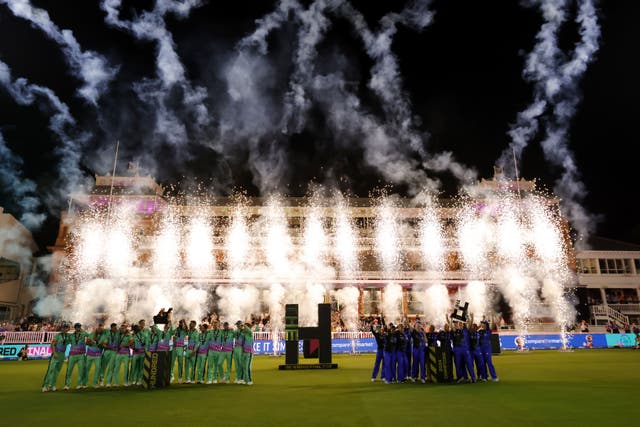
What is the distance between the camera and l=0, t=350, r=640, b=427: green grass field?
807cm

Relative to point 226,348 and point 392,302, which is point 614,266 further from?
point 226,348

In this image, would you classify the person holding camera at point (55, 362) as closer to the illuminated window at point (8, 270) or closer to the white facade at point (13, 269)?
the white facade at point (13, 269)

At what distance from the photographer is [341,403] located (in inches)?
394

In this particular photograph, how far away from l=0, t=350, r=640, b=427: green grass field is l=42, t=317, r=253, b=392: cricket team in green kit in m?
0.73

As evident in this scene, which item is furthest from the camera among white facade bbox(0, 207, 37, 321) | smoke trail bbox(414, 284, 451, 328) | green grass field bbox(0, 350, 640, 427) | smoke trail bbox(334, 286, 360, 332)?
white facade bbox(0, 207, 37, 321)

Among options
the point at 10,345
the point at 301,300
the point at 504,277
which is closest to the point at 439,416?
the point at 10,345

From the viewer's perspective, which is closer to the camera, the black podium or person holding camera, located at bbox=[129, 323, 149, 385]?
the black podium

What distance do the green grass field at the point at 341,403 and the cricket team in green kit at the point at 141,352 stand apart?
73 centimetres

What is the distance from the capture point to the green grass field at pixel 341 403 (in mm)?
8070

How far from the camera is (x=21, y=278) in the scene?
157 feet

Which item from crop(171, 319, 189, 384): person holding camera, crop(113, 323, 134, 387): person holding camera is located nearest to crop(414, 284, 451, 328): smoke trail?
crop(171, 319, 189, 384): person holding camera

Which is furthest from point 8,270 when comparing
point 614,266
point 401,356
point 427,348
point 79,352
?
point 614,266

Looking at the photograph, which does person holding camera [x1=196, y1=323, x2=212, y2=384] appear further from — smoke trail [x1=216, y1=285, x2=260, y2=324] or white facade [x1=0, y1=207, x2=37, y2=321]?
white facade [x1=0, y1=207, x2=37, y2=321]

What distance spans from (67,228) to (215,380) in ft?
147
